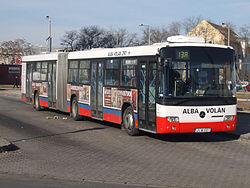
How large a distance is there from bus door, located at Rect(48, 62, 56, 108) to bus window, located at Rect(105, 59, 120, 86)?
18.6 ft

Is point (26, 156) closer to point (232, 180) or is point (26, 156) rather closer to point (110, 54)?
point (232, 180)

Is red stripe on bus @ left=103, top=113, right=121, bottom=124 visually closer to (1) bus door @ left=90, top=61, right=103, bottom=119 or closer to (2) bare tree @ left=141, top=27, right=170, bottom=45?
(1) bus door @ left=90, top=61, right=103, bottom=119

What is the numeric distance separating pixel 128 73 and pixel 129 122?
5.22 ft

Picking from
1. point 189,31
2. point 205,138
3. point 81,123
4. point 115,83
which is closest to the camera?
point 205,138

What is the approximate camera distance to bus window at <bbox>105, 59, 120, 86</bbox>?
1480cm

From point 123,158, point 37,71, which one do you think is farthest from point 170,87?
point 37,71

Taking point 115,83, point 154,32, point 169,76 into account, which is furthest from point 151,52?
point 154,32

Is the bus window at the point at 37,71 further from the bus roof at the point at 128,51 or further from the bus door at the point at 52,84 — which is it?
the bus roof at the point at 128,51

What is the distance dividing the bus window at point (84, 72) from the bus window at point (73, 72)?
1.61ft

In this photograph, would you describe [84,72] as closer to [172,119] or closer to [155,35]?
[172,119]

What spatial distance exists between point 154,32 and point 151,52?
218 feet

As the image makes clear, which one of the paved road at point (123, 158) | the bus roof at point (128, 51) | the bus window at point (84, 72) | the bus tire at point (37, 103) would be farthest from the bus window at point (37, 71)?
the paved road at point (123, 158)

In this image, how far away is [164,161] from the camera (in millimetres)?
9695

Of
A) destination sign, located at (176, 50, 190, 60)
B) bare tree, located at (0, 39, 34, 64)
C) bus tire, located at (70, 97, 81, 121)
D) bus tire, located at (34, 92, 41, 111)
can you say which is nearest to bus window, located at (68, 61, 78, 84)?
Result: bus tire, located at (70, 97, 81, 121)
